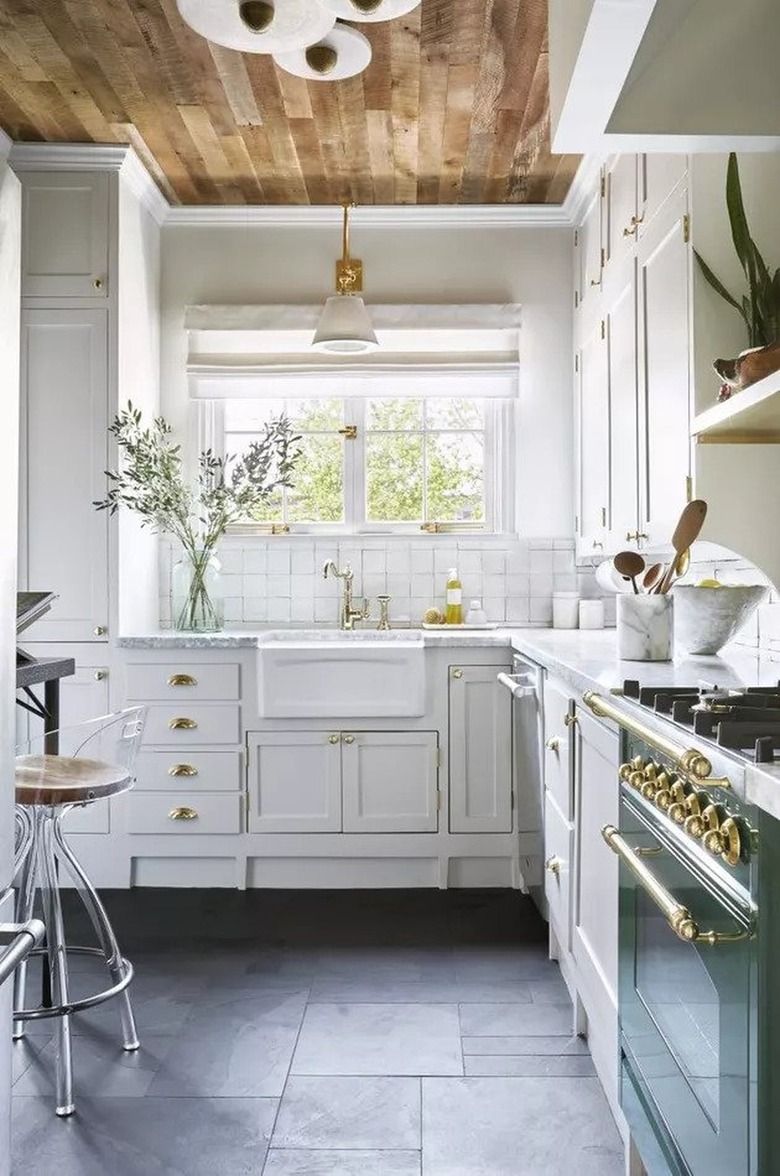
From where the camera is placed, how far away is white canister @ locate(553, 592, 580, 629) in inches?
168

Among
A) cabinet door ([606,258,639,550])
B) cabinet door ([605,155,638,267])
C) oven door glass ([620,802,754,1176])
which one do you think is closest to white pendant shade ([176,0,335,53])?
cabinet door ([605,155,638,267])

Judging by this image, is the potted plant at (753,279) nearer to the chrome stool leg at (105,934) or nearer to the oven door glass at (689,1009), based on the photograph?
the oven door glass at (689,1009)

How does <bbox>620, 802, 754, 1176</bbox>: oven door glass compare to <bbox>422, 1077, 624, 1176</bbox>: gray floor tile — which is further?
<bbox>422, 1077, 624, 1176</bbox>: gray floor tile

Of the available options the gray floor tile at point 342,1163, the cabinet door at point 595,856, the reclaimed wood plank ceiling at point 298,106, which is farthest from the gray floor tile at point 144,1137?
the reclaimed wood plank ceiling at point 298,106

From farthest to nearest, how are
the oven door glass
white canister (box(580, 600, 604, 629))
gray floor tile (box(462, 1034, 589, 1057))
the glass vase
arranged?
white canister (box(580, 600, 604, 629)), the glass vase, gray floor tile (box(462, 1034, 589, 1057)), the oven door glass

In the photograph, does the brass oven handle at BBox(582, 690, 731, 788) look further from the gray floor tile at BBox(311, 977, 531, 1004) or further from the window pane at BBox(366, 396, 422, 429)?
the window pane at BBox(366, 396, 422, 429)

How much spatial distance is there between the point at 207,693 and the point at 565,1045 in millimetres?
1819

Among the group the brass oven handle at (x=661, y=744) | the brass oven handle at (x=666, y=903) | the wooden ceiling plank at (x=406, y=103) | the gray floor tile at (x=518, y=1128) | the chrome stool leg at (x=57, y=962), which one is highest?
the wooden ceiling plank at (x=406, y=103)

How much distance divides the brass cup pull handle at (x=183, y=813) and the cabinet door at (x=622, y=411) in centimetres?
176

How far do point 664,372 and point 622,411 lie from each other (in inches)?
22.6

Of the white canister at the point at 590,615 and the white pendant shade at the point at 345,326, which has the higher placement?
the white pendant shade at the point at 345,326

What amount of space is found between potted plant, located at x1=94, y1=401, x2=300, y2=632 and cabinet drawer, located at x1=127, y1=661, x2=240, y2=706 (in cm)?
35

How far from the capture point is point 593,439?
388cm

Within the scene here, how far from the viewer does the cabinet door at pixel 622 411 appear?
3154mm
